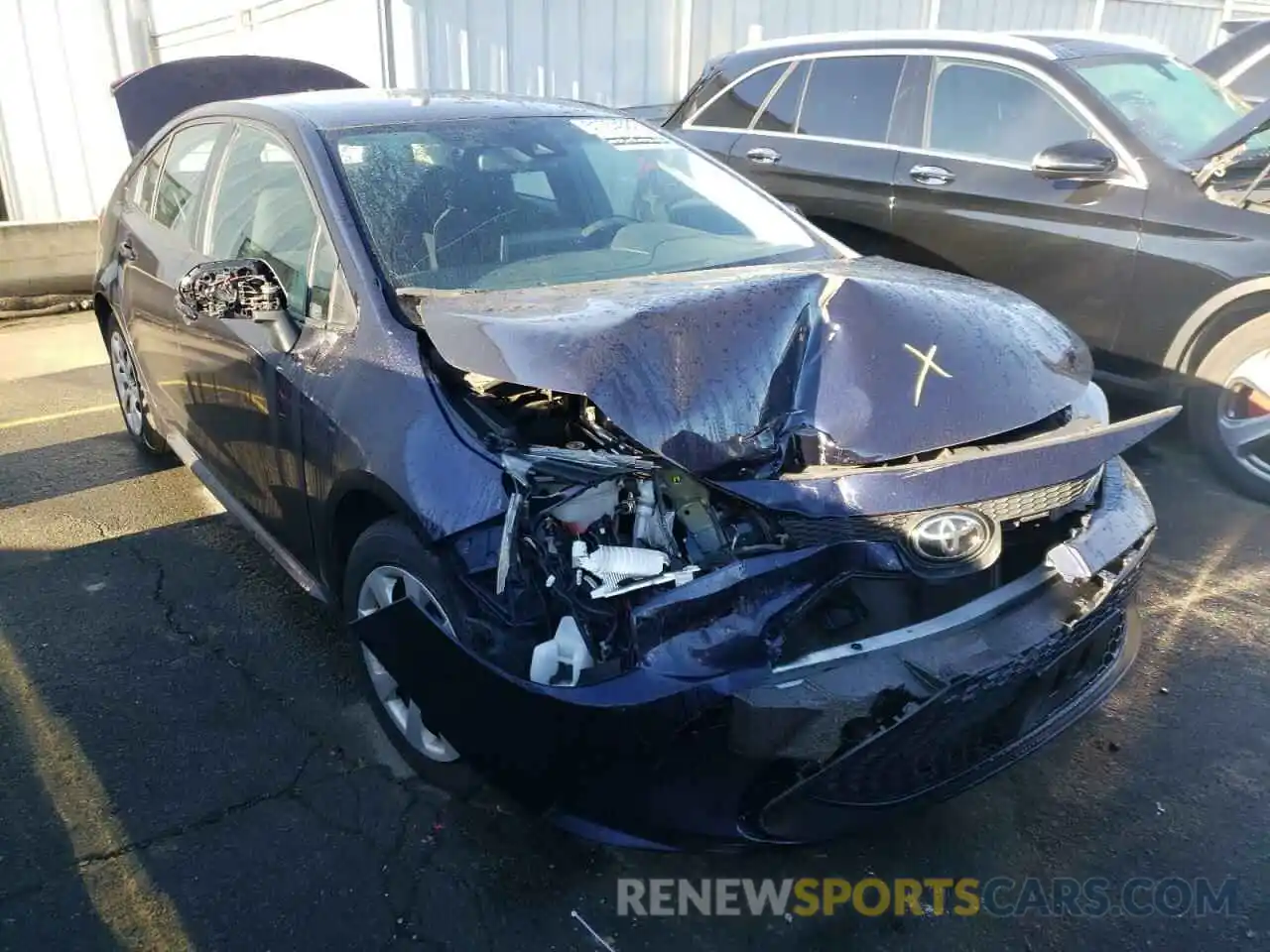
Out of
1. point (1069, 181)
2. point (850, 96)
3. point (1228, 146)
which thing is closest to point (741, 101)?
point (850, 96)

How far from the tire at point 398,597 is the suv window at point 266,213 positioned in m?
0.82

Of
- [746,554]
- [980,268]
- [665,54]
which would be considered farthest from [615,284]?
[665,54]

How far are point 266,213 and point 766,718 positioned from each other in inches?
93.3

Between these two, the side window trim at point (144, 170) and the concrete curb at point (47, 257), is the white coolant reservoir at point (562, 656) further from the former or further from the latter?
the concrete curb at point (47, 257)

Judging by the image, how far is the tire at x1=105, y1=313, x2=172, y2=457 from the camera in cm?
458

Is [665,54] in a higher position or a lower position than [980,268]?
higher

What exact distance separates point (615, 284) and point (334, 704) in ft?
4.98

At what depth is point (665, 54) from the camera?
9.21 m

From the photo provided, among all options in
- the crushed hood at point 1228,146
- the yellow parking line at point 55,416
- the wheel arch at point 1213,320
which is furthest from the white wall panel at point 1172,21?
the yellow parking line at point 55,416

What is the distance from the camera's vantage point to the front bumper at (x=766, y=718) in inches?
77.3

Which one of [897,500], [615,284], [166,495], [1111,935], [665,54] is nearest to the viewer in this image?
[897,500]

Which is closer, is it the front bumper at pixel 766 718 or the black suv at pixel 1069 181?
the front bumper at pixel 766 718

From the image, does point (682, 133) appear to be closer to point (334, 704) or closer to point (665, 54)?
point (665, 54)

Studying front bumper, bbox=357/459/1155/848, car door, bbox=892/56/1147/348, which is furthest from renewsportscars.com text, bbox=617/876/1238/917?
car door, bbox=892/56/1147/348
